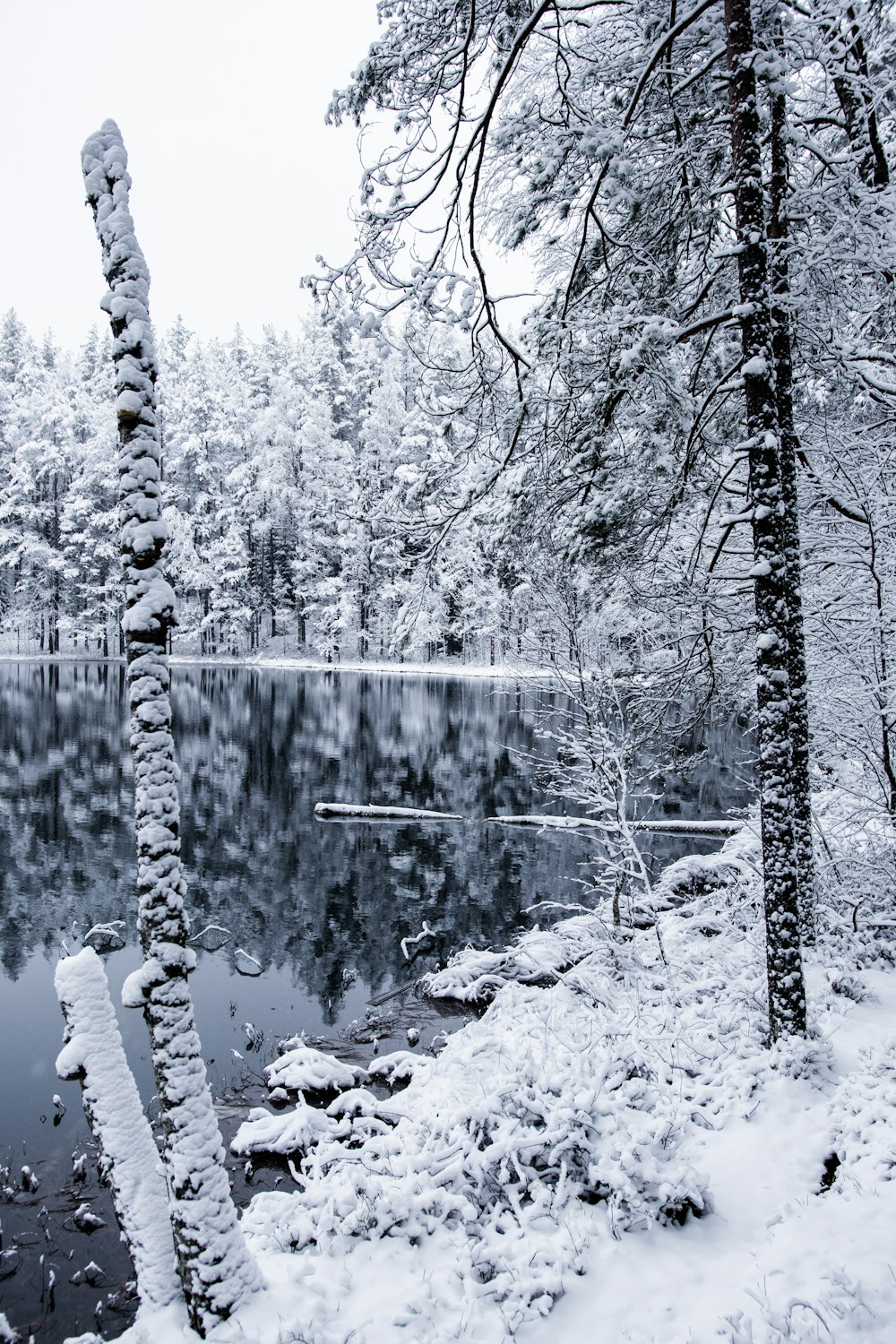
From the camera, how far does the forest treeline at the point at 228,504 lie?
57.5 metres

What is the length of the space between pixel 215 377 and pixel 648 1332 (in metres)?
68.7

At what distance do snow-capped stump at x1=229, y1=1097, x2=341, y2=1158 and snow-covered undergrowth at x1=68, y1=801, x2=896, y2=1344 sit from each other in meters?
0.02

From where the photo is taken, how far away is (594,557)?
24.6 feet

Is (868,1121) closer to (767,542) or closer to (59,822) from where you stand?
(767,542)

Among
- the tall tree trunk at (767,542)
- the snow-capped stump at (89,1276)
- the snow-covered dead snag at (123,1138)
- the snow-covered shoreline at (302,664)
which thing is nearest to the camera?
the snow-covered dead snag at (123,1138)

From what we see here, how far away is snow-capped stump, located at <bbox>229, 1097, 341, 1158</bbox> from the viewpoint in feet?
21.9

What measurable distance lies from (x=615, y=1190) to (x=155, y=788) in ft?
11.5

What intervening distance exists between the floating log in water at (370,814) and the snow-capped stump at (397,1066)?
9.99 metres

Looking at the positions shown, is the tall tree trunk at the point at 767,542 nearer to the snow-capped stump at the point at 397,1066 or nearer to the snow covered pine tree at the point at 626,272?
the snow covered pine tree at the point at 626,272

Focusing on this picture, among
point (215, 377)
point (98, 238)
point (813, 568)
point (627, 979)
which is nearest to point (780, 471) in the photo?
point (813, 568)

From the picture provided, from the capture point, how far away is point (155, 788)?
11.8 ft

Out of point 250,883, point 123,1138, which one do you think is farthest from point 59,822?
point 123,1138

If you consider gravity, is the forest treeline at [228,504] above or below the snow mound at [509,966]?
above

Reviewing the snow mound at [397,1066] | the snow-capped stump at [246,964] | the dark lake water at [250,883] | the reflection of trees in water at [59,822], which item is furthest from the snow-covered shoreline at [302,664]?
the snow mound at [397,1066]
